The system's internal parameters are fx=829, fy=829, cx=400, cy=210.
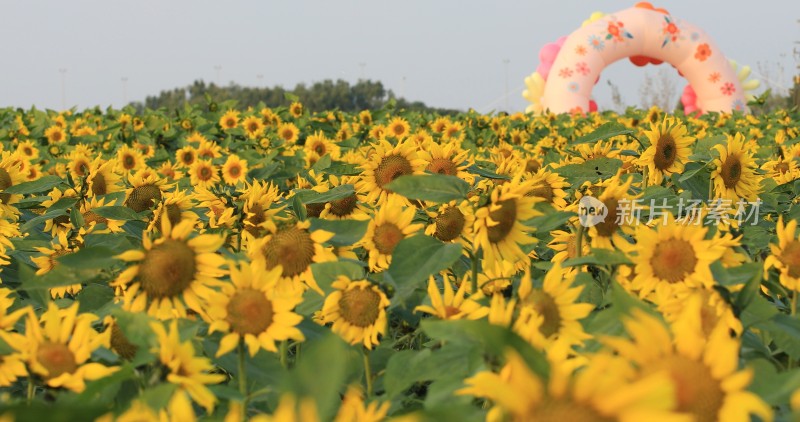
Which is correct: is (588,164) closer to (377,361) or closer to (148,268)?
(377,361)

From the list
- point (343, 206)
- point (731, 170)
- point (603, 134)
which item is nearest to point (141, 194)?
point (343, 206)

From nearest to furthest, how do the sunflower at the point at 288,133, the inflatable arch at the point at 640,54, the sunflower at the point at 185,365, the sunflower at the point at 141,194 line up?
the sunflower at the point at 185,365 → the sunflower at the point at 141,194 → the sunflower at the point at 288,133 → the inflatable arch at the point at 640,54

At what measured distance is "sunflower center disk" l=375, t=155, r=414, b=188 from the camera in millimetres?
2930

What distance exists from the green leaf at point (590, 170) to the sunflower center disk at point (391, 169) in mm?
701

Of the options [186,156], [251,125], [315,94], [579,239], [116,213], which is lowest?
[315,94]

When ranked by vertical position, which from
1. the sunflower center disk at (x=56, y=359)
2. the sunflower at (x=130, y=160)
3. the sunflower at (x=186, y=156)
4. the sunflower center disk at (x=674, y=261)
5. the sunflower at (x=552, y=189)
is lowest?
the sunflower at (x=186, y=156)

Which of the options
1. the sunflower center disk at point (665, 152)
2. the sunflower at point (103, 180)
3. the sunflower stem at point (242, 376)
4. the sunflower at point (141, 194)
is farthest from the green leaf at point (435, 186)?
the sunflower at point (103, 180)

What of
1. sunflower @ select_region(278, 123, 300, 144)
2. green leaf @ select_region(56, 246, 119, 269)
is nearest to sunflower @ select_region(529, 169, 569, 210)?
green leaf @ select_region(56, 246, 119, 269)

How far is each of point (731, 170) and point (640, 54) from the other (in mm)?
20196

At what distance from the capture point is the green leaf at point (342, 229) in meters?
Answer: 2.10

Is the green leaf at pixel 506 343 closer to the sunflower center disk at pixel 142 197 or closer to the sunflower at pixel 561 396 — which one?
the sunflower at pixel 561 396

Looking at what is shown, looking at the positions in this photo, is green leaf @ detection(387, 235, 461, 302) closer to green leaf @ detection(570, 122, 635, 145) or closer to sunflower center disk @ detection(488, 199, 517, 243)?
sunflower center disk @ detection(488, 199, 517, 243)

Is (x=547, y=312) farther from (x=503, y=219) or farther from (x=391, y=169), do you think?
(x=391, y=169)

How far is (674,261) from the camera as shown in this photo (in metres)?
1.96
